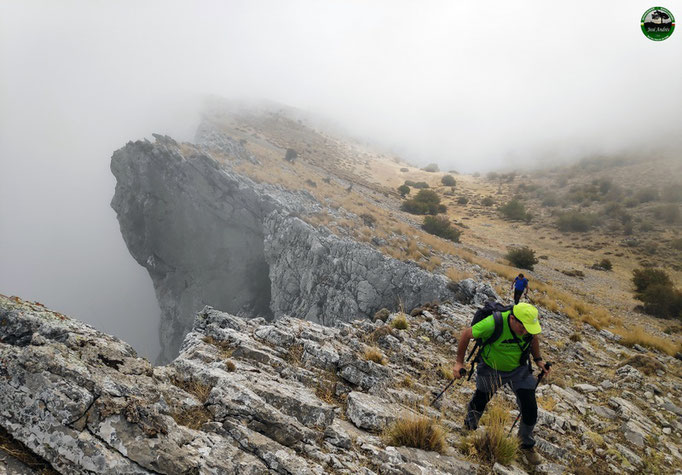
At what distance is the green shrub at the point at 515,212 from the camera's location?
133 feet

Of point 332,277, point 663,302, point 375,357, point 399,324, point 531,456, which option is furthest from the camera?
point 332,277

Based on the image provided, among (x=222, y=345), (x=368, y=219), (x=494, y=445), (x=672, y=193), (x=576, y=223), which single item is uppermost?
(x=672, y=193)

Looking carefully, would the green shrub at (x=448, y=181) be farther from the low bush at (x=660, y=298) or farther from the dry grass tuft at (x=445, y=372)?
the dry grass tuft at (x=445, y=372)

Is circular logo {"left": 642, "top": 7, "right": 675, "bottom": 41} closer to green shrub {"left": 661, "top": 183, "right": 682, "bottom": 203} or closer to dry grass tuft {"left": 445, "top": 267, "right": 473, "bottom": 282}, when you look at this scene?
green shrub {"left": 661, "top": 183, "right": 682, "bottom": 203}

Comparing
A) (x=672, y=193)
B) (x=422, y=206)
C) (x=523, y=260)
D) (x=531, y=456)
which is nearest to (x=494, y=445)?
(x=531, y=456)

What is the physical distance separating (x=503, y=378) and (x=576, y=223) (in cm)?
3827

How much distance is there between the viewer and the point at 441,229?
31.0 metres

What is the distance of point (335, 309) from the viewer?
19406mm

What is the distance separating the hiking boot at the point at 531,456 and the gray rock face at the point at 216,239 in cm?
1501

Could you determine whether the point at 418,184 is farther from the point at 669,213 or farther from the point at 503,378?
the point at 503,378

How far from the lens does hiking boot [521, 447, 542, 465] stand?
5.18 metres

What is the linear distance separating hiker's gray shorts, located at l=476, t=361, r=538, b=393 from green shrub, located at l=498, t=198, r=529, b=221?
40462 mm

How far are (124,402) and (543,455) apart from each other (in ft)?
22.2

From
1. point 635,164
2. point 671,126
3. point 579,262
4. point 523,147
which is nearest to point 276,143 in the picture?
point 579,262
